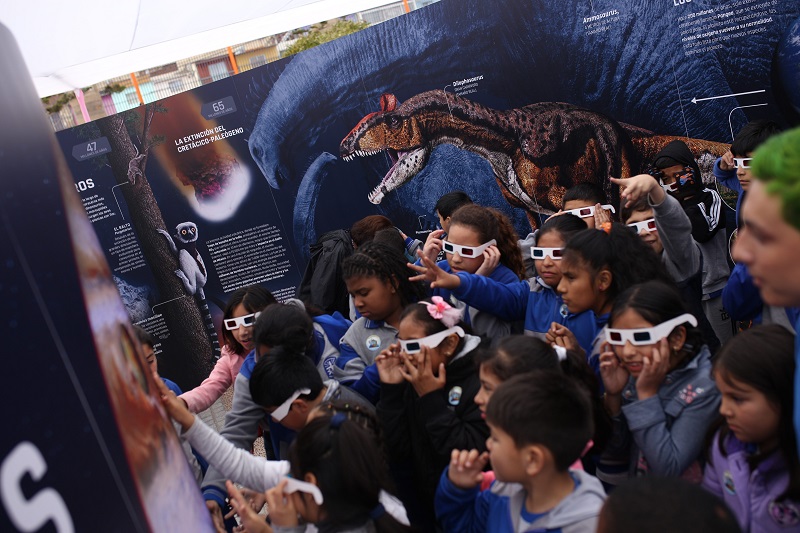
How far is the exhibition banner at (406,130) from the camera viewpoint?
→ 491cm

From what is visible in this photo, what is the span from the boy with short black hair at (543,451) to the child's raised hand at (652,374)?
1.22 feet

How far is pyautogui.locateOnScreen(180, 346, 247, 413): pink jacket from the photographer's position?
377cm

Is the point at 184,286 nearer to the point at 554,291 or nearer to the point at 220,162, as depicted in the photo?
the point at 220,162

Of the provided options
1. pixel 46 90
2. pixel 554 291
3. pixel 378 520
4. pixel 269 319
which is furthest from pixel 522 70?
pixel 378 520

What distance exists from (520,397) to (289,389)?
3.36ft

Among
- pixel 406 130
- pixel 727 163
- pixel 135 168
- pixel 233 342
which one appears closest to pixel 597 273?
pixel 727 163

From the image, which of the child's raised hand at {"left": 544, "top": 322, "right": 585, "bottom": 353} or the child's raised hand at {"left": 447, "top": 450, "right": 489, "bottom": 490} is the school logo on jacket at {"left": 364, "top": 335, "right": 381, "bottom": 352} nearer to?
the child's raised hand at {"left": 544, "top": 322, "right": 585, "bottom": 353}

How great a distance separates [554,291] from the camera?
128 inches

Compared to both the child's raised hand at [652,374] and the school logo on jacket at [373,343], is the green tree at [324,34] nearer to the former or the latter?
the school logo on jacket at [373,343]

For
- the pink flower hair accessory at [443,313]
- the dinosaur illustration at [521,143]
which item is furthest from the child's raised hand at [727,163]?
the pink flower hair accessory at [443,313]

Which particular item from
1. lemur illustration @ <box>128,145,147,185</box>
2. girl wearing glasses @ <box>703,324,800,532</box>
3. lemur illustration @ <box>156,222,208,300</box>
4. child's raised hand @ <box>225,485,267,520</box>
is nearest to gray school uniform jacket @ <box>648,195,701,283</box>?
girl wearing glasses @ <box>703,324,800,532</box>

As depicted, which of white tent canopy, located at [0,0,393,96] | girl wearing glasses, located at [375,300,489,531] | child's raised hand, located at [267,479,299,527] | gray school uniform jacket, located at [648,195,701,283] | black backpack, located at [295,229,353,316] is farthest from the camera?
black backpack, located at [295,229,353,316]

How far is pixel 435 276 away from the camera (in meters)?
3.30

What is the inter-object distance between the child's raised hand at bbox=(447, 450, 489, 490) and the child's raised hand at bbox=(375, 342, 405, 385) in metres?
0.61
